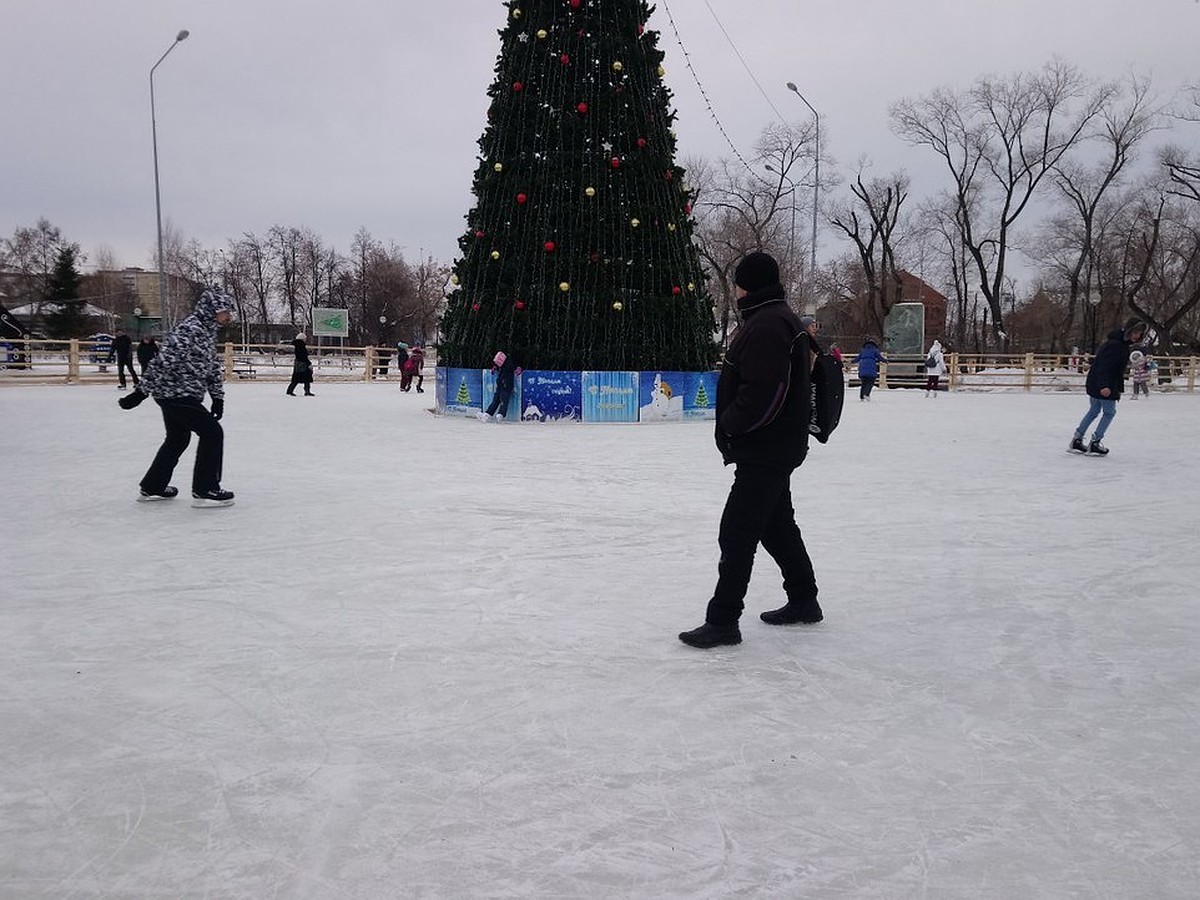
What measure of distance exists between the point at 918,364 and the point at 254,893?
Answer: 101 feet

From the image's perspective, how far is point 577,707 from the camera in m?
3.04

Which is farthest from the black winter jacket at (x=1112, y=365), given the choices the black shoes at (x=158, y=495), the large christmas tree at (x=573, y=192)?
the black shoes at (x=158, y=495)

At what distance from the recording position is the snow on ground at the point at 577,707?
214cm

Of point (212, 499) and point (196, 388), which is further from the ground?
point (196, 388)

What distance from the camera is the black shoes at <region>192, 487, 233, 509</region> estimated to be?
6629 mm

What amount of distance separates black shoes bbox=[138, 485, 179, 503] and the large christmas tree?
8.49 m

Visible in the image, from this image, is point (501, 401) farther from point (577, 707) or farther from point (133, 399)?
point (577, 707)

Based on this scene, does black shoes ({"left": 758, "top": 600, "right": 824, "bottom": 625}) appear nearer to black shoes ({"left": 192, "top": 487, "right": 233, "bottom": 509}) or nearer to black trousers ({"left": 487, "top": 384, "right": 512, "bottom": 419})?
black shoes ({"left": 192, "top": 487, "right": 233, "bottom": 509})

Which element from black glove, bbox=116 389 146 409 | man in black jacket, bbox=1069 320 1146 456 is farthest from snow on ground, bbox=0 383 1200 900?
man in black jacket, bbox=1069 320 1146 456

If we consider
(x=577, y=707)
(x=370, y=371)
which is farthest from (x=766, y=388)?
(x=370, y=371)

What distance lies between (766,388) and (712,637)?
3.47 ft

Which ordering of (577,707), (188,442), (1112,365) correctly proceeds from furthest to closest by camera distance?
(1112,365) < (188,442) < (577,707)

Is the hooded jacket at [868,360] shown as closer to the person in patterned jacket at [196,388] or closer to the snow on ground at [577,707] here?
the snow on ground at [577,707]

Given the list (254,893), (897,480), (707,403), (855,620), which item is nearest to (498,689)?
(254,893)
